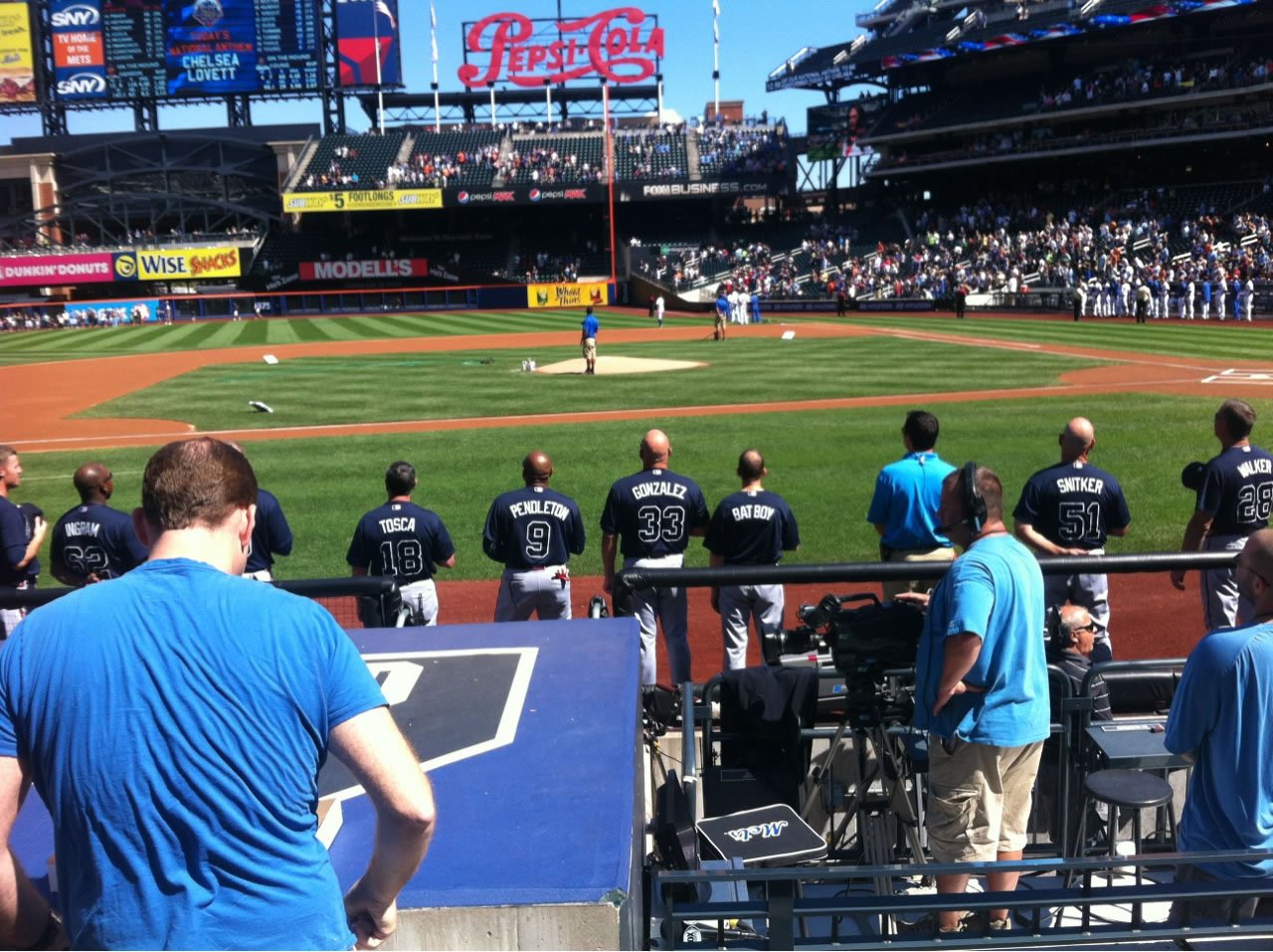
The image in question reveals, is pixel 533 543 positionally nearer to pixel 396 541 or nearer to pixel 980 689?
pixel 396 541

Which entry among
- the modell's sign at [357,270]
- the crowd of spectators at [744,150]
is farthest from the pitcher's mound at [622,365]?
the modell's sign at [357,270]

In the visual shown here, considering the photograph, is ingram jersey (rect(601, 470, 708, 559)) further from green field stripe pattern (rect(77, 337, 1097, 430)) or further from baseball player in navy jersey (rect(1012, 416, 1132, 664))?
green field stripe pattern (rect(77, 337, 1097, 430))

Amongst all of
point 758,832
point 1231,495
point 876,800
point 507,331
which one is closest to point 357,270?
point 507,331

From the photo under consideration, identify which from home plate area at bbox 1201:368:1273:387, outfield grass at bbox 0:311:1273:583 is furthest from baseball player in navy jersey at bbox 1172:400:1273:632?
home plate area at bbox 1201:368:1273:387

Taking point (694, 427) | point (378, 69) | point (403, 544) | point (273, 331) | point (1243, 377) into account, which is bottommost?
point (694, 427)

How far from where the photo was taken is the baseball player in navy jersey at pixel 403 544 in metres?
8.02

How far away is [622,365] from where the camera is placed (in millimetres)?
29484

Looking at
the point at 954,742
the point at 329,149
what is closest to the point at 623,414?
the point at 954,742

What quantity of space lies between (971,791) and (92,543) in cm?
652

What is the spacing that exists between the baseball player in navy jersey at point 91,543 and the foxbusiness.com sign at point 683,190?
58288mm

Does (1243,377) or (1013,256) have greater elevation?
(1013,256)

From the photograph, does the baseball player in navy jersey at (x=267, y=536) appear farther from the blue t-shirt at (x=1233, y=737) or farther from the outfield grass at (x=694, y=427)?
the blue t-shirt at (x=1233, y=737)

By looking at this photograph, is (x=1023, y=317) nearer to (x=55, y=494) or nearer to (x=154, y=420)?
(x=154, y=420)

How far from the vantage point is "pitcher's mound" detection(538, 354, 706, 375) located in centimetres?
2842
